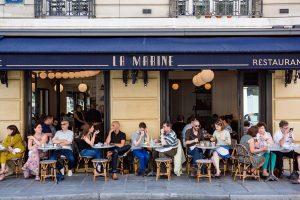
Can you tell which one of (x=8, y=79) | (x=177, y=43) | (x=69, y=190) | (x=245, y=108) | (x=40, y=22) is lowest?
(x=69, y=190)

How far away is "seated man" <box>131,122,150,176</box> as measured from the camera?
9.82 metres

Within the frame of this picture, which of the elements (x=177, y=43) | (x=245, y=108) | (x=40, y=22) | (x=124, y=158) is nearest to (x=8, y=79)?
(x=40, y=22)

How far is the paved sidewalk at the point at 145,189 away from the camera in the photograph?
319 inches

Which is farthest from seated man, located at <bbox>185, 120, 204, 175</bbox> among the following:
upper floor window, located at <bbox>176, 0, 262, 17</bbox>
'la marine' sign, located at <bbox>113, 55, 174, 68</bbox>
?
upper floor window, located at <bbox>176, 0, 262, 17</bbox>

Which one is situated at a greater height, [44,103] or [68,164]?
[44,103]

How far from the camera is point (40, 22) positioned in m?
10.4

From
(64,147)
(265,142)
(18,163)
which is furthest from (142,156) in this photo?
(18,163)

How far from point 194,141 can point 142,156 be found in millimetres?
1266

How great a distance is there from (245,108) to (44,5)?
19.1ft

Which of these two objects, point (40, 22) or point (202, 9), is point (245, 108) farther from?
point (40, 22)

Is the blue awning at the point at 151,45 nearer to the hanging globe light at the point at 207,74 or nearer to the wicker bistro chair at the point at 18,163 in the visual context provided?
the hanging globe light at the point at 207,74

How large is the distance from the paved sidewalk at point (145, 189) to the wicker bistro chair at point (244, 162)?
160 mm

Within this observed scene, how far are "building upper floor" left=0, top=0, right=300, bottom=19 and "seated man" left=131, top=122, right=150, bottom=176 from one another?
292 centimetres

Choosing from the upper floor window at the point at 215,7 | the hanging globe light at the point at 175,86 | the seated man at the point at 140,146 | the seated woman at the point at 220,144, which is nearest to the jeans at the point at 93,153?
the seated man at the point at 140,146
